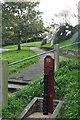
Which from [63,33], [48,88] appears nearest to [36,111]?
[48,88]

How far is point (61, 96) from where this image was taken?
12.1 ft

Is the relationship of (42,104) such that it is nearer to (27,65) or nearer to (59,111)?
(59,111)

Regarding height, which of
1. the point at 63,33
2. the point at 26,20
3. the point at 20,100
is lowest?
the point at 20,100

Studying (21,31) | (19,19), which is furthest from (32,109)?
(21,31)

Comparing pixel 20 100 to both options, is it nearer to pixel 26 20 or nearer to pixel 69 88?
pixel 69 88

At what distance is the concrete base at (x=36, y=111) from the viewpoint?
10.3 ft

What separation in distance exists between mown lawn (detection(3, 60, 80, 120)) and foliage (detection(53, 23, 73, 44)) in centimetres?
632

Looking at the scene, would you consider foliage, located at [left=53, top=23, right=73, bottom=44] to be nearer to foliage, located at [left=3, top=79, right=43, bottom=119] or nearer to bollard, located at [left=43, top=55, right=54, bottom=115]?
foliage, located at [left=3, top=79, right=43, bottom=119]

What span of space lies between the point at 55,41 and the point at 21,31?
5.16ft

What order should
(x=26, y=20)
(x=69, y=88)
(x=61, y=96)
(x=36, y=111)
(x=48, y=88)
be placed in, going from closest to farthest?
(x=48, y=88) → (x=36, y=111) → (x=61, y=96) → (x=69, y=88) → (x=26, y=20)

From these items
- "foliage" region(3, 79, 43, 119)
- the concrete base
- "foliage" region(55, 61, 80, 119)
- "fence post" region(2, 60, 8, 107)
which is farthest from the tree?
Answer: "fence post" region(2, 60, 8, 107)

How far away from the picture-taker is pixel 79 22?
9047 millimetres

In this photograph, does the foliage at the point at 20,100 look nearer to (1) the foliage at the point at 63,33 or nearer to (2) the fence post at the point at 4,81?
(2) the fence post at the point at 4,81

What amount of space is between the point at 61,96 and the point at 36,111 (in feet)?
1.47
